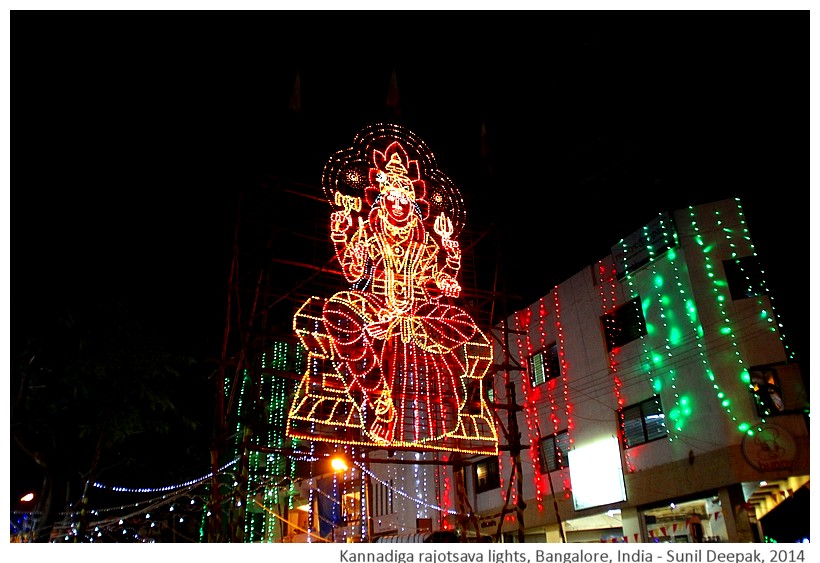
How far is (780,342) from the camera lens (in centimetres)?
1485

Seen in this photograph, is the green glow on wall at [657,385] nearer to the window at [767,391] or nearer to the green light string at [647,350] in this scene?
the green light string at [647,350]

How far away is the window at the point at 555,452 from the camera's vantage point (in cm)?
1847

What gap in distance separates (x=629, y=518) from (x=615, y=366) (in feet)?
12.3

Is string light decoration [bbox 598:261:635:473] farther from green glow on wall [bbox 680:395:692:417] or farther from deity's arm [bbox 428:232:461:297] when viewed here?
deity's arm [bbox 428:232:461:297]

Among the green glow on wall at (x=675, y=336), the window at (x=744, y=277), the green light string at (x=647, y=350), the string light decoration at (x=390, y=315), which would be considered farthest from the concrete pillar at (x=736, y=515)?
the string light decoration at (x=390, y=315)

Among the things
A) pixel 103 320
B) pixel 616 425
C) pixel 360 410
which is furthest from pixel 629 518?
pixel 103 320

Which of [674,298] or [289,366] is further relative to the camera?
[289,366]

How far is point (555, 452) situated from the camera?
61.6 ft

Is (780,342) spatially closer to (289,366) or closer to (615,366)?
(615,366)

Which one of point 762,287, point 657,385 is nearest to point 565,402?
point 657,385

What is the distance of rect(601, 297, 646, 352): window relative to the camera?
17469 mm

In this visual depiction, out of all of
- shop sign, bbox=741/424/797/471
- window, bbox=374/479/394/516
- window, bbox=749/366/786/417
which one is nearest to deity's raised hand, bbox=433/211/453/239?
window, bbox=749/366/786/417

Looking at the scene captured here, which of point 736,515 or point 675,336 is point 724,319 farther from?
point 736,515

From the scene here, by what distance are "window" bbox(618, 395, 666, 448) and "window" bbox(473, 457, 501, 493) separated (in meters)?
4.93
